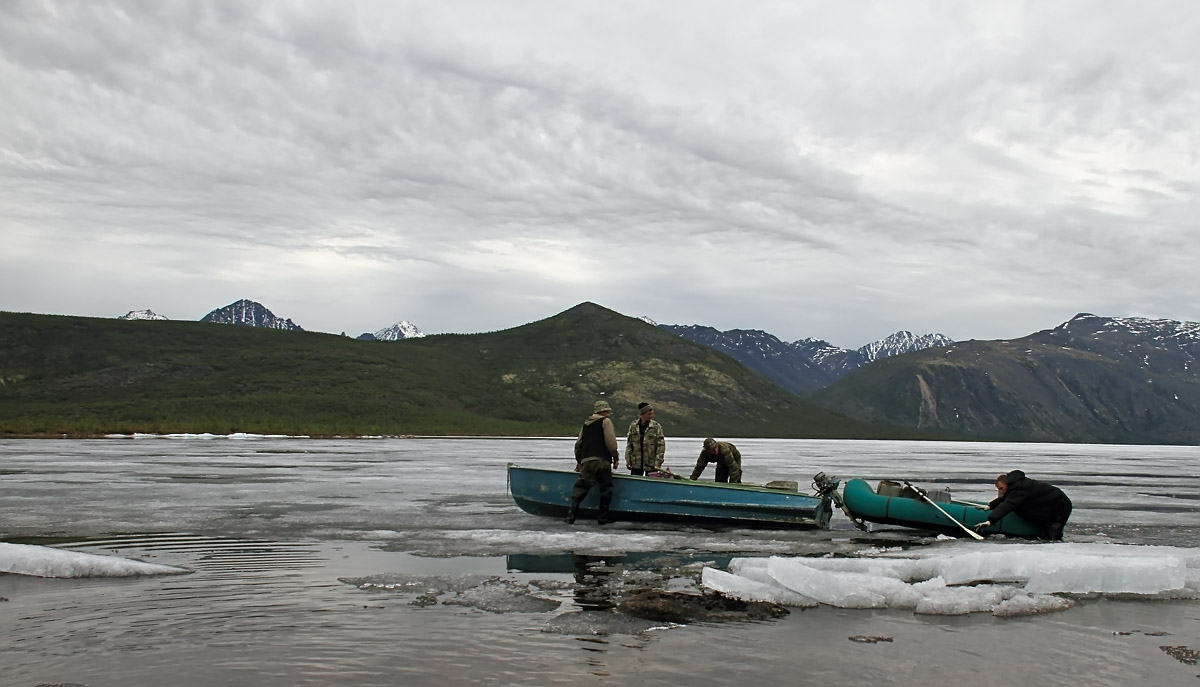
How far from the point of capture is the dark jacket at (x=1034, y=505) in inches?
659

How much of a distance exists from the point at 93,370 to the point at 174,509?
498 ft

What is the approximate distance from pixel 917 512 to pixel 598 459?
627cm

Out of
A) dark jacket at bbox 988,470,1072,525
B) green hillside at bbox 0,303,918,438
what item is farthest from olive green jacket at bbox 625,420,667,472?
green hillside at bbox 0,303,918,438

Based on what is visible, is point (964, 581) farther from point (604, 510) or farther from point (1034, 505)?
point (604, 510)

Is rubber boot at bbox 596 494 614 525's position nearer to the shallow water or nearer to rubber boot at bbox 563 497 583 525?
rubber boot at bbox 563 497 583 525

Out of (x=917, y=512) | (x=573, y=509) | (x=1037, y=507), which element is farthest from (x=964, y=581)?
(x=573, y=509)

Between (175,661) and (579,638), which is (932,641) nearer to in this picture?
(579,638)

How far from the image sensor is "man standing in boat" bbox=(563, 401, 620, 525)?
58.4 feet

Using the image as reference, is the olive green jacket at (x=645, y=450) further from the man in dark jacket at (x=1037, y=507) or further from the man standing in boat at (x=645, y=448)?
the man in dark jacket at (x=1037, y=507)

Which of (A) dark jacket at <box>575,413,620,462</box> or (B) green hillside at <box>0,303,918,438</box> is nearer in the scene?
(A) dark jacket at <box>575,413,620,462</box>

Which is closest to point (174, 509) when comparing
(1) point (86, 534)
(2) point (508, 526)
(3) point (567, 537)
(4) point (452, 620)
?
(1) point (86, 534)

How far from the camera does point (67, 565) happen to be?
11.5 meters

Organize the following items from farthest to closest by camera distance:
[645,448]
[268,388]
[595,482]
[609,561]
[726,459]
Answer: [268,388]
[726,459]
[645,448]
[595,482]
[609,561]

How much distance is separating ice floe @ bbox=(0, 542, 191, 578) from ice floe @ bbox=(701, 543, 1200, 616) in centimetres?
708
